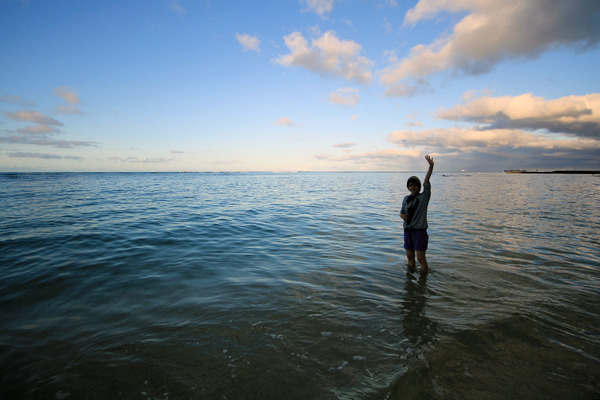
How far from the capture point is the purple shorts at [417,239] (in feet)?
24.0

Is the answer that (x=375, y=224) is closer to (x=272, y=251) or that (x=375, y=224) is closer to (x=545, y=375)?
(x=272, y=251)

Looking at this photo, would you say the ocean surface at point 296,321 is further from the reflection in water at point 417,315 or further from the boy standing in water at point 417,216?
the boy standing in water at point 417,216

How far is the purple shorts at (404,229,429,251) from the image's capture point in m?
7.30

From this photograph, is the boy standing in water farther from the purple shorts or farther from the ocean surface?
the ocean surface

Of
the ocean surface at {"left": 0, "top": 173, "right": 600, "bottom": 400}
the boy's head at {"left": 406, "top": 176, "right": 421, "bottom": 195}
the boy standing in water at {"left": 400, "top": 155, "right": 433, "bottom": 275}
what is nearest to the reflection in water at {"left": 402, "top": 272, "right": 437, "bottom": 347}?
the ocean surface at {"left": 0, "top": 173, "right": 600, "bottom": 400}

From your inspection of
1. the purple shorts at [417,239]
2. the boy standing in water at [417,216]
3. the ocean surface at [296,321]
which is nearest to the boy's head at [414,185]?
the boy standing in water at [417,216]

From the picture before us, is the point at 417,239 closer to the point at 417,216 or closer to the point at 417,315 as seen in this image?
the point at 417,216

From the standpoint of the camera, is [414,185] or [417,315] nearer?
[417,315]

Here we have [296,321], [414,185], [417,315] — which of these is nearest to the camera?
[296,321]

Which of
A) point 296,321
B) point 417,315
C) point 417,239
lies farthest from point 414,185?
point 296,321

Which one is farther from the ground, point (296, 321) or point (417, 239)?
point (417, 239)

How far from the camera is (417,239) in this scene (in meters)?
7.40

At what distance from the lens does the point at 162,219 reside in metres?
16.2

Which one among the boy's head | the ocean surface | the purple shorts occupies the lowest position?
the ocean surface
